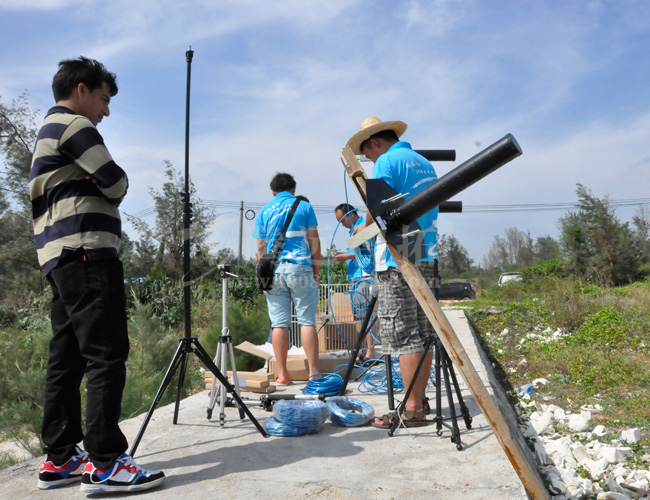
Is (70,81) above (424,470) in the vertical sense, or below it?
above

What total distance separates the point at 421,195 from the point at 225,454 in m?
1.94

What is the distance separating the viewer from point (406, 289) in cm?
343

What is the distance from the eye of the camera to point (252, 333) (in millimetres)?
7137

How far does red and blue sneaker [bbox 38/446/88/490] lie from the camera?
263 cm

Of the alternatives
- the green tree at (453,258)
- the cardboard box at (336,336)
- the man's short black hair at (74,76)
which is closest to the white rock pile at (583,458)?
the cardboard box at (336,336)

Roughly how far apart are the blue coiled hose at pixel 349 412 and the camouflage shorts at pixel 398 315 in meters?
Answer: 0.50

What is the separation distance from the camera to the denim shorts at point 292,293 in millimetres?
4793

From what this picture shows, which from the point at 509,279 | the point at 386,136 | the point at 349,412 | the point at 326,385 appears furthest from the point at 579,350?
the point at 509,279

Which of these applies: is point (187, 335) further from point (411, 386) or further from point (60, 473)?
point (411, 386)

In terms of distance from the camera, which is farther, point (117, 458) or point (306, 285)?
point (306, 285)

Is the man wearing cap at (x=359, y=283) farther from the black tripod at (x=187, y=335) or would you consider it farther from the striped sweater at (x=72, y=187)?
the striped sweater at (x=72, y=187)

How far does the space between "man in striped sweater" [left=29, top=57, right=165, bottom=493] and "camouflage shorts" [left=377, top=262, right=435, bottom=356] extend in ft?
5.23

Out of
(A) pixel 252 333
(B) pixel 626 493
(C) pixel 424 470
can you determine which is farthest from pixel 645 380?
(A) pixel 252 333

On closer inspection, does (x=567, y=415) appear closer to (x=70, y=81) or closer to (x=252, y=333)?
(x=252, y=333)
